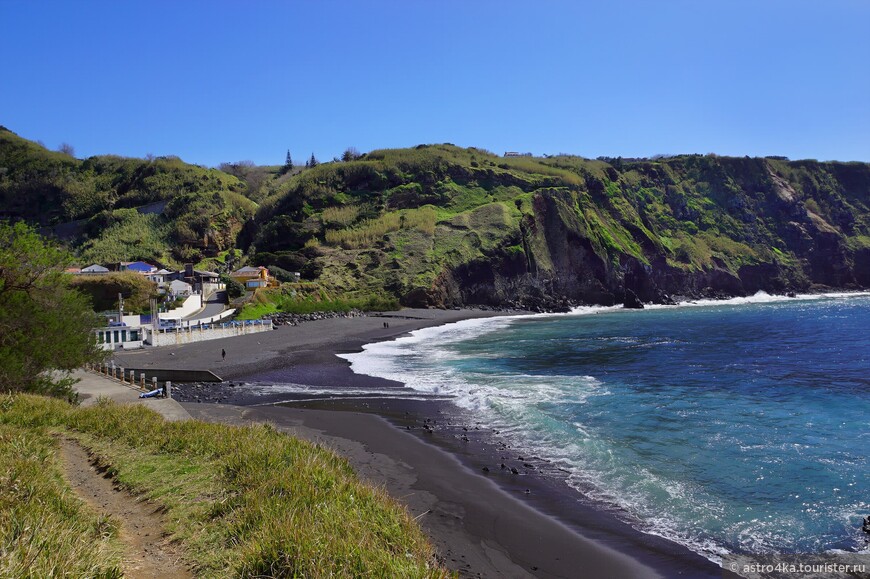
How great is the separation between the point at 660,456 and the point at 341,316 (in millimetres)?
51540

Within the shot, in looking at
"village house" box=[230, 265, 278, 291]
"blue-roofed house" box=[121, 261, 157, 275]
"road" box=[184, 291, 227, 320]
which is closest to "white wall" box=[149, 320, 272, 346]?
"road" box=[184, 291, 227, 320]

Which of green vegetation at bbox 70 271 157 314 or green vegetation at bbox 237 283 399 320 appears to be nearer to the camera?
green vegetation at bbox 70 271 157 314

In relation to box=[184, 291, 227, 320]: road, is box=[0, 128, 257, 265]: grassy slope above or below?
above

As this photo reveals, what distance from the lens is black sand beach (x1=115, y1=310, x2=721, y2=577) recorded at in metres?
10.0

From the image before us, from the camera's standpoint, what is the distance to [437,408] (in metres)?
22.7

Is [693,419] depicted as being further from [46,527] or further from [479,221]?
[479,221]

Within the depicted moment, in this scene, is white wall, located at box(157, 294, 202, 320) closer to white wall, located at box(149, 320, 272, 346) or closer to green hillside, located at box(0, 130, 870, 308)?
white wall, located at box(149, 320, 272, 346)

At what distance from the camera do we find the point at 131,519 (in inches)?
340

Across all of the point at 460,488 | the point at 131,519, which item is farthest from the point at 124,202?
the point at 131,519

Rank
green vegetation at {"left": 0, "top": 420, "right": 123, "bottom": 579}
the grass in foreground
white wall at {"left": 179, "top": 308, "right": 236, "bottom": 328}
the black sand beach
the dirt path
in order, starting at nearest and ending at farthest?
green vegetation at {"left": 0, "top": 420, "right": 123, "bottom": 579} → the grass in foreground → the dirt path → the black sand beach → white wall at {"left": 179, "top": 308, "right": 236, "bottom": 328}

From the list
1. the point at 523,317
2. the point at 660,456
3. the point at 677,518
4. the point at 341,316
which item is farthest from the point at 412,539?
the point at 523,317

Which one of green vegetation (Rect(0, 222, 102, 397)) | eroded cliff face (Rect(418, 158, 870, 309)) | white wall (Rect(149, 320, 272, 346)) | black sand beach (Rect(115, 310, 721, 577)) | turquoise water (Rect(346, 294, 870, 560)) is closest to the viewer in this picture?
black sand beach (Rect(115, 310, 721, 577))

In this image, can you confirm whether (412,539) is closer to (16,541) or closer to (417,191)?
(16,541)

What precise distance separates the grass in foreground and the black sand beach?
7.71ft
